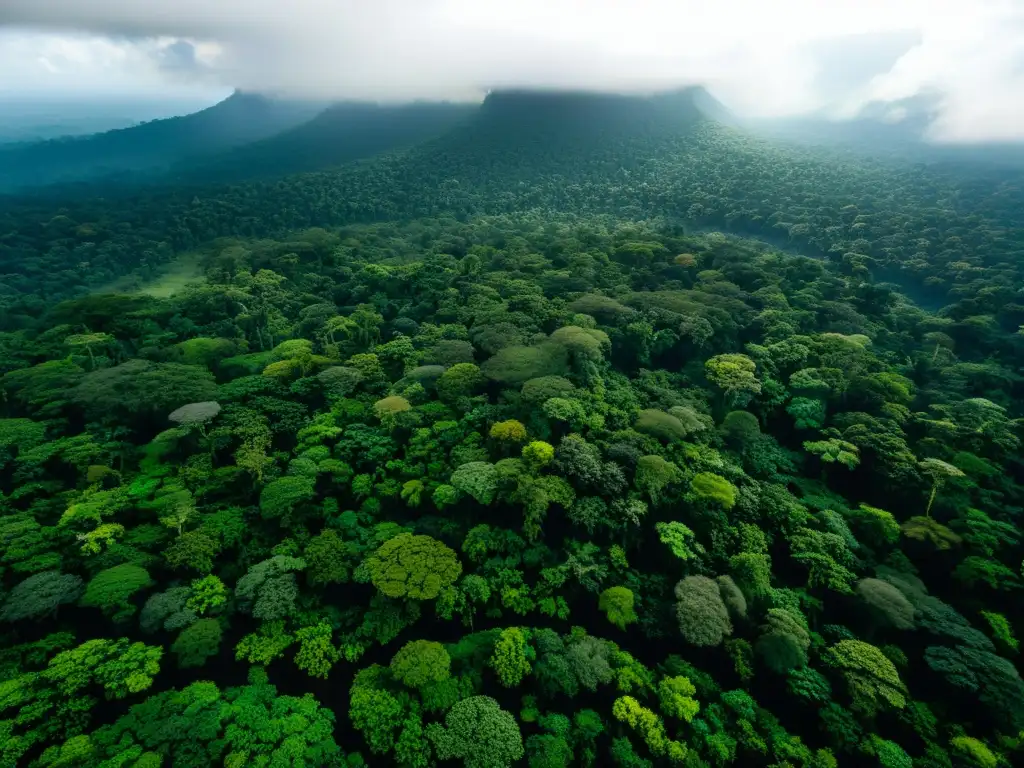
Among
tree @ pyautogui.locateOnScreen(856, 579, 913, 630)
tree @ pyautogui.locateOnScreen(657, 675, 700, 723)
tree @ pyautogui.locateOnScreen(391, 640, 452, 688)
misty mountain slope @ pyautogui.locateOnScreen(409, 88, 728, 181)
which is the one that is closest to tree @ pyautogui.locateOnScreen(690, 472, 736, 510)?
tree @ pyautogui.locateOnScreen(856, 579, 913, 630)

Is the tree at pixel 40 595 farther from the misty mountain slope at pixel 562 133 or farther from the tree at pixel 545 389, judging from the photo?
the misty mountain slope at pixel 562 133

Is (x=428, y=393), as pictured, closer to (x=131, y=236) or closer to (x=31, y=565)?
(x=31, y=565)

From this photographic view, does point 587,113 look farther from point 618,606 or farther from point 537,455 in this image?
point 618,606

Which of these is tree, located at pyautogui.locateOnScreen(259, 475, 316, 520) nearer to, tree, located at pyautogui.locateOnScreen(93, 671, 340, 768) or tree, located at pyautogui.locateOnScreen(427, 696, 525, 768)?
tree, located at pyautogui.locateOnScreen(93, 671, 340, 768)

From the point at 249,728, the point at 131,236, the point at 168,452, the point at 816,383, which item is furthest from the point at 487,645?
the point at 131,236

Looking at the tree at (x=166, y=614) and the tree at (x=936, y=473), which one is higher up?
the tree at (x=166, y=614)

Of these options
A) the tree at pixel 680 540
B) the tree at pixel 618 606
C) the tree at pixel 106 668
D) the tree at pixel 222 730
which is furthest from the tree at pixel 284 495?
the tree at pixel 680 540
